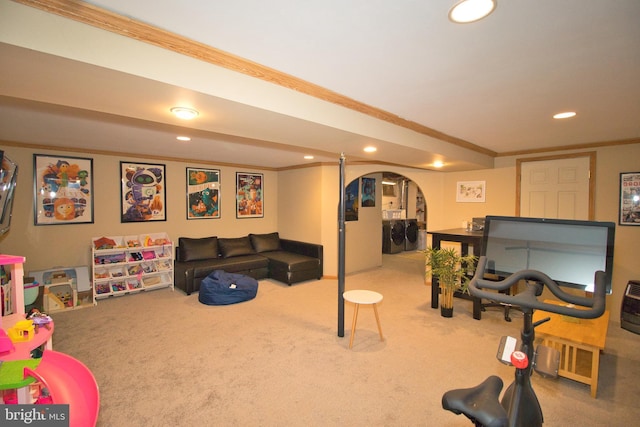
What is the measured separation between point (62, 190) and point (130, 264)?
55.8 inches

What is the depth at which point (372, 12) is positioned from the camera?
123cm

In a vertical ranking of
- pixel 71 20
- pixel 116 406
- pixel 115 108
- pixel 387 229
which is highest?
pixel 71 20

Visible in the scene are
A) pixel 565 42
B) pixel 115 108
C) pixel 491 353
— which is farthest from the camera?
pixel 491 353

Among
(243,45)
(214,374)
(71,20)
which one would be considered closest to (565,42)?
(243,45)

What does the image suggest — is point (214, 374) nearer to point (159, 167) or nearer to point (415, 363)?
point (415, 363)

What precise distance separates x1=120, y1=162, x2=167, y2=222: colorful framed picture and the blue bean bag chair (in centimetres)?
164

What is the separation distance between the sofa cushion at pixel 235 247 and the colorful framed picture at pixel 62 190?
80.8 inches

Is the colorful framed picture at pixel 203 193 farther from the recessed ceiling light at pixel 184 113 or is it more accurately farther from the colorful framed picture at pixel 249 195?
the recessed ceiling light at pixel 184 113

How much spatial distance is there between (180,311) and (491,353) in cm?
368

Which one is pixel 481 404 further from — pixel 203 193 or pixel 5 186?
pixel 203 193

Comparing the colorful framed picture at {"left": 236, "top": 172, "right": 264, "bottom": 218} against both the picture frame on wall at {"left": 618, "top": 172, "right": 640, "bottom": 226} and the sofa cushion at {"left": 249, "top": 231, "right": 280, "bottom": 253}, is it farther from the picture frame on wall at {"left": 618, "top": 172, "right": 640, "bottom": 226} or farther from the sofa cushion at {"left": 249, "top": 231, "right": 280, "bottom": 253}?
the picture frame on wall at {"left": 618, "top": 172, "right": 640, "bottom": 226}

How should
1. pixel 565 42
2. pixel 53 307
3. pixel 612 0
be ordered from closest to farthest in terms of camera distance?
pixel 612 0 → pixel 565 42 → pixel 53 307

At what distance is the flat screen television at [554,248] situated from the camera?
1305 millimetres

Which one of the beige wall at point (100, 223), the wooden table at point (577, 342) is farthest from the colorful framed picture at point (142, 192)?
the wooden table at point (577, 342)
